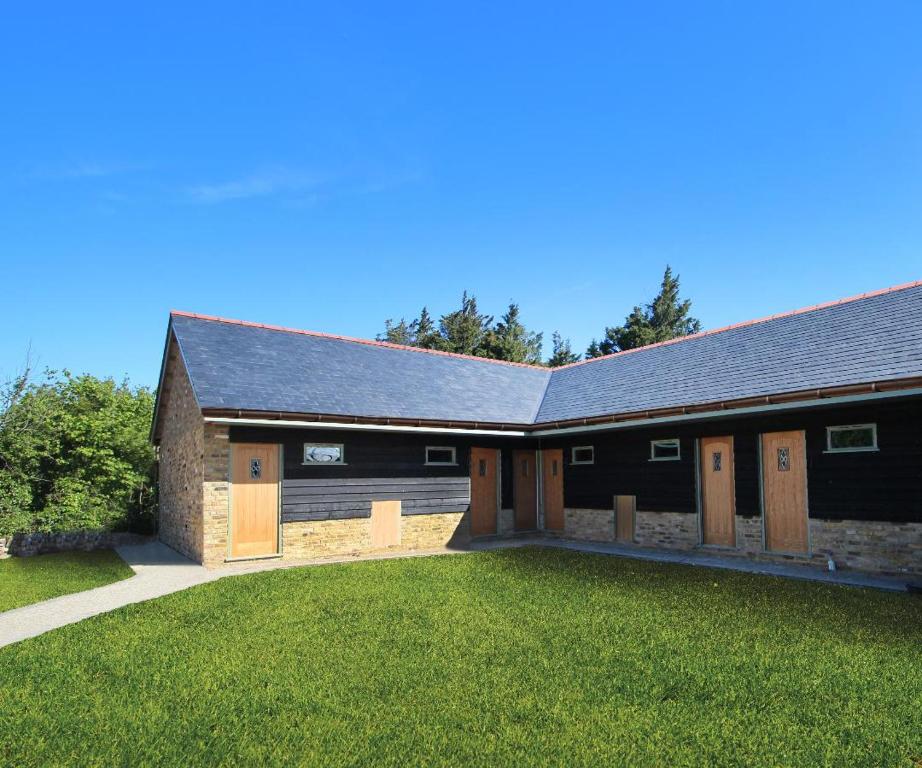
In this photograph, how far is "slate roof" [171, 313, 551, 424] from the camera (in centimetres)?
1198

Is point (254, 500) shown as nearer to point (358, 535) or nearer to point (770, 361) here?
point (358, 535)

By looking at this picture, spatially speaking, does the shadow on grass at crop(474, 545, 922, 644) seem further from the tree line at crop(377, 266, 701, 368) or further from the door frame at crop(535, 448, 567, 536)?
the tree line at crop(377, 266, 701, 368)

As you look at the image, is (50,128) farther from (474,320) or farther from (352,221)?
(474,320)

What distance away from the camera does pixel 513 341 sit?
35688 mm

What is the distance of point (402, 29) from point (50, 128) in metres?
6.65

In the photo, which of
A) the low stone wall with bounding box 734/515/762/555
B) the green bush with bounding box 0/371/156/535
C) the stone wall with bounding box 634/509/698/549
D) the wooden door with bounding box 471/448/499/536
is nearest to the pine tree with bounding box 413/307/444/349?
the green bush with bounding box 0/371/156/535

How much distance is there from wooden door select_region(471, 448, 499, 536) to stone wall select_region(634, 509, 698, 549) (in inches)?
147

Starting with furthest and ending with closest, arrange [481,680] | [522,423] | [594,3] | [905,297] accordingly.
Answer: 1. [522,423]
2. [905,297]
3. [594,3]
4. [481,680]

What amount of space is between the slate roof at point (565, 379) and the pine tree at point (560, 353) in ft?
74.2

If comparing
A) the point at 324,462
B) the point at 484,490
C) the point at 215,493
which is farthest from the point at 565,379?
the point at 215,493

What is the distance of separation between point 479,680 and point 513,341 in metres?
31.3

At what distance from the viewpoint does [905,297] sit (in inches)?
449

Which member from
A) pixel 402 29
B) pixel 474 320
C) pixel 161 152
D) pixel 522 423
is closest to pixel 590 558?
pixel 522 423

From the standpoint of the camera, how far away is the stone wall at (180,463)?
11898 millimetres
